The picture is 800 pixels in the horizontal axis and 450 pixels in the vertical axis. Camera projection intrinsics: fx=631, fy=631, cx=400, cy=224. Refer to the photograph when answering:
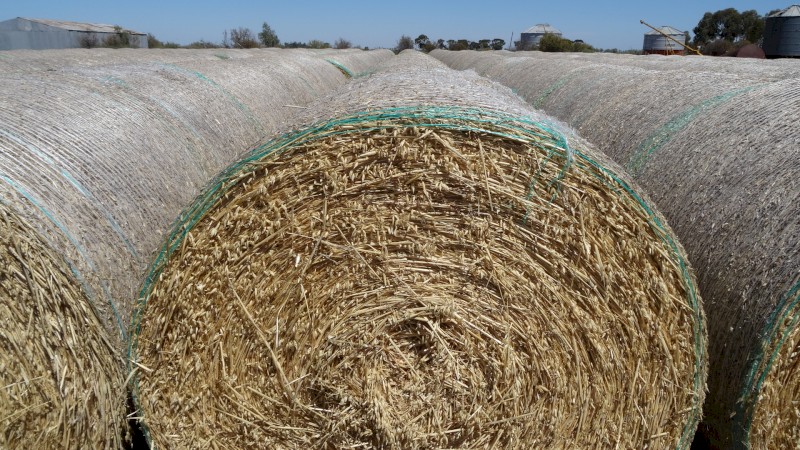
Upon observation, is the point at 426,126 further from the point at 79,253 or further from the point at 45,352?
the point at 45,352

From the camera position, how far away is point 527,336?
2268 millimetres

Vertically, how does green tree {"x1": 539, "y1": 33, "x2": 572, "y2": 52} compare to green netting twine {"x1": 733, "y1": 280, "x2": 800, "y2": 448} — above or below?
above

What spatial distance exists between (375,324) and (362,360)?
14 cm

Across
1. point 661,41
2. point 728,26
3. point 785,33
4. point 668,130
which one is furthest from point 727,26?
point 668,130

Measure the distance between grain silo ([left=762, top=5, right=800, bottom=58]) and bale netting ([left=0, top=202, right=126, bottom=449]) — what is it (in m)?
21.7

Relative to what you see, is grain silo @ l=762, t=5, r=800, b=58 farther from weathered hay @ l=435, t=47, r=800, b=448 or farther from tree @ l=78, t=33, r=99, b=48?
tree @ l=78, t=33, r=99, b=48

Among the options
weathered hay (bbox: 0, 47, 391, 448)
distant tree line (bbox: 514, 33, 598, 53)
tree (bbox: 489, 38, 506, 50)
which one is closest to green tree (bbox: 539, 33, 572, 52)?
distant tree line (bbox: 514, 33, 598, 53)

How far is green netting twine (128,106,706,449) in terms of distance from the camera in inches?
84.5

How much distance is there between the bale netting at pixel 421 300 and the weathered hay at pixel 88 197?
0.66ft

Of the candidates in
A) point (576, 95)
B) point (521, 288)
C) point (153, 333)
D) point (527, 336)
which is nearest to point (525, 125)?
point (521, 288)

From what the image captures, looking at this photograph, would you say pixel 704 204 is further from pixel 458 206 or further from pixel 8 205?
pixel 8 205

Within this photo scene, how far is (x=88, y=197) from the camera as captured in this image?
2.60 m

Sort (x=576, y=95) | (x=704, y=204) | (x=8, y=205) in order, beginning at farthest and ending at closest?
1. (x=576, y=95)
2. (x=704, y=204)
3. (x=8, y=205)

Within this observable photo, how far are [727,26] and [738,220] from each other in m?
48.2
